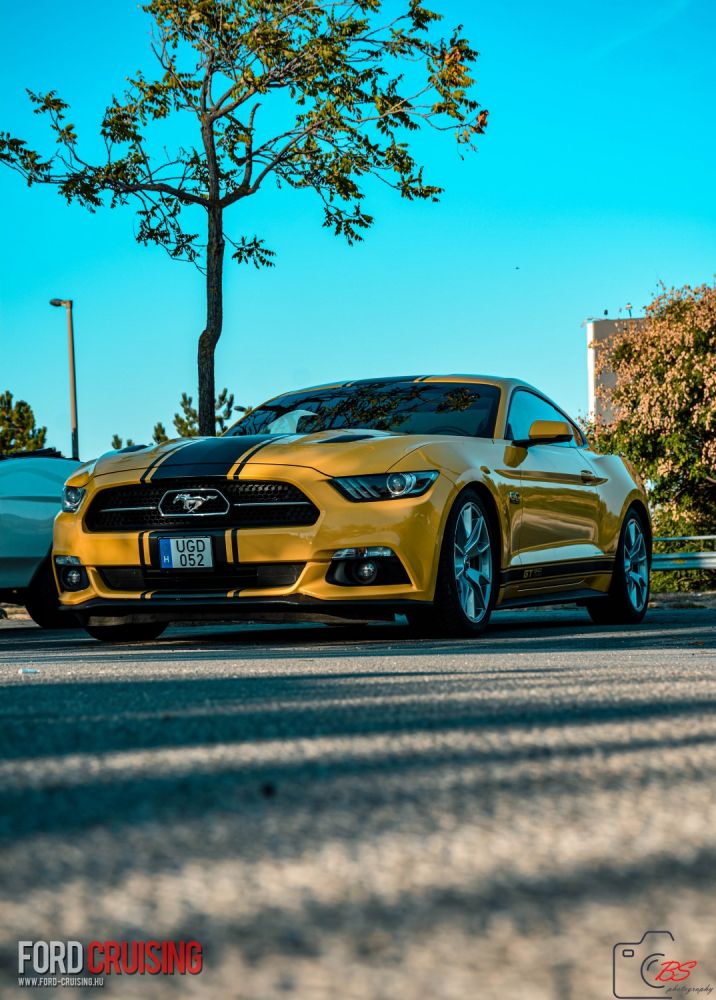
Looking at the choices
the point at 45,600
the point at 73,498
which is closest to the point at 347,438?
the point at 73,498

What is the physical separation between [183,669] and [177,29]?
1410 cm

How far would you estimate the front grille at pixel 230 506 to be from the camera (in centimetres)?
655

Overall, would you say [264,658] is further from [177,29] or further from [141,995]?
[177,29]

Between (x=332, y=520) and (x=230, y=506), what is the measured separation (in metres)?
0.57

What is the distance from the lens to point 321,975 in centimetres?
112

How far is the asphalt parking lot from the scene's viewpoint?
3.87 feet

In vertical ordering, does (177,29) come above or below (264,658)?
above

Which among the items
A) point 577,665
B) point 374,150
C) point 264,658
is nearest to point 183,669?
point 264,658

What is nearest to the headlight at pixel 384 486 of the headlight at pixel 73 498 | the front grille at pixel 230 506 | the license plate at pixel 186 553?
the front grille at pixel 230 506

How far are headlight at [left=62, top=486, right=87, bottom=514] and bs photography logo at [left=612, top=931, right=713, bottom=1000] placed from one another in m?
6.14

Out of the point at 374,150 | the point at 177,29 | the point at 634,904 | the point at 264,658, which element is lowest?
the point at 264,658

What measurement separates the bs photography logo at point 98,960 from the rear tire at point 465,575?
5.43 meters

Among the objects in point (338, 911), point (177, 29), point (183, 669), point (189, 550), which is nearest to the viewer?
point (338, 911)

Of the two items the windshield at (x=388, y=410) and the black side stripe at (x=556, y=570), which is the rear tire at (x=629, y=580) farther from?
the windshield at (x=388, y=410)
